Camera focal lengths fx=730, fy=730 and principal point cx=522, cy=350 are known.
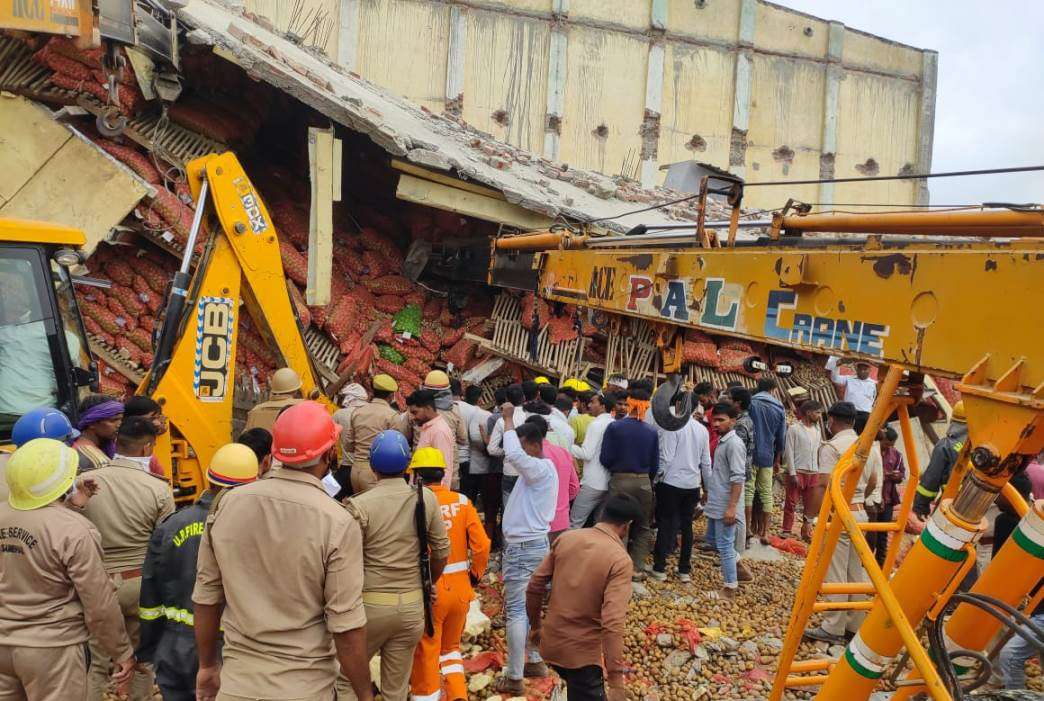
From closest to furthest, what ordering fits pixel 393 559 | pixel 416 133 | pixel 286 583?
pixel 286 583 → pixel 393 559 → pixel 416 133

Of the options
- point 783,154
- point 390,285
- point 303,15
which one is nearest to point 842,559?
point 390,285

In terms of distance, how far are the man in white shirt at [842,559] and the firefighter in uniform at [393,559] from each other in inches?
129

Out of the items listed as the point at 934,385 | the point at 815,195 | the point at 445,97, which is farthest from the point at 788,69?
the point at 934,385

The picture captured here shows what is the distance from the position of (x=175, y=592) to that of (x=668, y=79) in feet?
69.4

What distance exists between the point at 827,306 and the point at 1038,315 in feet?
2.93

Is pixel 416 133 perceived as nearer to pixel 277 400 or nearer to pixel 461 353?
pixel 461 353

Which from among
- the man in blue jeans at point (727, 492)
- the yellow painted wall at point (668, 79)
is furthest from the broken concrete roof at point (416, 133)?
the yellow painted wall at point (668, 79)

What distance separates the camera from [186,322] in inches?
220

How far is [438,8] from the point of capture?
19.8 metres

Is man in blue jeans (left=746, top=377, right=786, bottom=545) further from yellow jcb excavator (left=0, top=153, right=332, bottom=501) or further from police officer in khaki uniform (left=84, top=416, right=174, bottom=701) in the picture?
police officer in khaki uniform (left=84, top=416, right=174, bottom=701)

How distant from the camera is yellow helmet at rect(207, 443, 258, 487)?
360 cm

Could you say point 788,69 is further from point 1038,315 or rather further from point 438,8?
point 1038,315

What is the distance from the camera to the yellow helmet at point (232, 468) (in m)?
3.60

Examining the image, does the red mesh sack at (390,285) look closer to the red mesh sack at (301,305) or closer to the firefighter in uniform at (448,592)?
the red mesh sack at (301,305)
